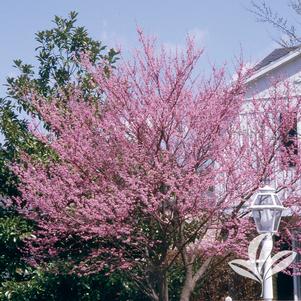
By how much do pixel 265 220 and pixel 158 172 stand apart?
3.26m

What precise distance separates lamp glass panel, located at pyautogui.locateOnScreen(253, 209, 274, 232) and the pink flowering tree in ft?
9.01

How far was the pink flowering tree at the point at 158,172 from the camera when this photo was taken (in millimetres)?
11516

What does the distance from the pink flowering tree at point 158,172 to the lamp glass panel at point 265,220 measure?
275cm

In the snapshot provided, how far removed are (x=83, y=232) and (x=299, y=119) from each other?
471 cm

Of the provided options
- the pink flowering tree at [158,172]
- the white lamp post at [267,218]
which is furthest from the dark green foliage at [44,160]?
the white lamp post at [267,218]

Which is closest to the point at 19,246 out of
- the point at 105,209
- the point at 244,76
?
the point at 105,209

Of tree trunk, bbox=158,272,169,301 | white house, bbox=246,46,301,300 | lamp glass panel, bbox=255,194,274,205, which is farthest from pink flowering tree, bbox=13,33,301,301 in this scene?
white house, bbox=246,46,301,300

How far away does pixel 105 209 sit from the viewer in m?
11.2

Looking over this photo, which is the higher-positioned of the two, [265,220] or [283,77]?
[283,77]

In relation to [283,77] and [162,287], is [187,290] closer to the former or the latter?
[162,287]

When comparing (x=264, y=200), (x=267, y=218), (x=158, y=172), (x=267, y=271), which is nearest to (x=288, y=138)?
(x=158, y=172)

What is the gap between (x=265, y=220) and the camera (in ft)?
27.9

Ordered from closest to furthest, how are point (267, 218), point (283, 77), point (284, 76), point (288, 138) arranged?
point (267, 218) < point (288, 138) < point (283, 77) < point (284, 76)

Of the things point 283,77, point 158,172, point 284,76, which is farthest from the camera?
point 284,76
